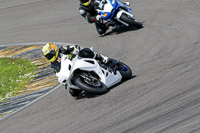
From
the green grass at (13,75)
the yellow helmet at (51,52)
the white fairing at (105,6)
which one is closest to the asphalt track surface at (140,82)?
the white fairing at (105,6)

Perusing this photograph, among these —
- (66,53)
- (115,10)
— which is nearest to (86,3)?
(115,10)

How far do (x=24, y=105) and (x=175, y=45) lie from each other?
4282mm

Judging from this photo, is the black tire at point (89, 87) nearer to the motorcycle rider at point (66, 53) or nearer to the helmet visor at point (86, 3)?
the motorcycle rider at point (66, 53)

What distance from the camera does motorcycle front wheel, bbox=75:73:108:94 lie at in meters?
9.82

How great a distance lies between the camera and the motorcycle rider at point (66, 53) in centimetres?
1020

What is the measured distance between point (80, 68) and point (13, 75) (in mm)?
5239

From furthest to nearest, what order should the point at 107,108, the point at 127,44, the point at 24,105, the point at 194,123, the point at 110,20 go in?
1. the point at 110,20
2. the point at 127,44
3. the point at 24,105
4. the point at 107,108
5. the point at 194,123

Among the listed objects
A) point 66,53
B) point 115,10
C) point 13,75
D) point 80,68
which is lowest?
point 13,75

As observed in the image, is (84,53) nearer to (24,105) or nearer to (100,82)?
(100,82)

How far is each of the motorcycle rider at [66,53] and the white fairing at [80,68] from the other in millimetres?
121

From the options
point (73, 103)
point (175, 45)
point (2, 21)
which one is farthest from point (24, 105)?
point (2, 21)

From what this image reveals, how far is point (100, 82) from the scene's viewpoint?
10273mm

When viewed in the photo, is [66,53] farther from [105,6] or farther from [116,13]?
[105,6]

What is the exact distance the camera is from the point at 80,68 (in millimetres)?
9961
